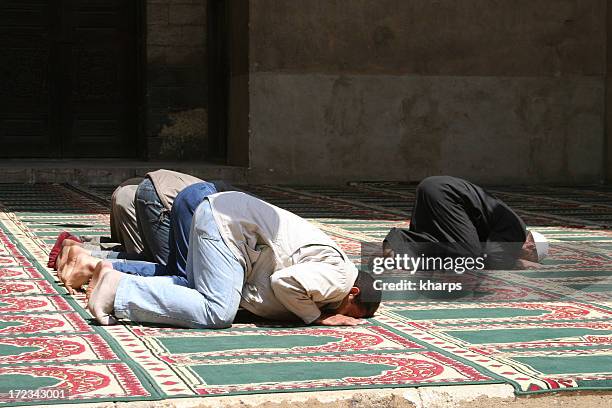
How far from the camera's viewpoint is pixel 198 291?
4.41 metres

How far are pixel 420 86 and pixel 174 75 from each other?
2735mm

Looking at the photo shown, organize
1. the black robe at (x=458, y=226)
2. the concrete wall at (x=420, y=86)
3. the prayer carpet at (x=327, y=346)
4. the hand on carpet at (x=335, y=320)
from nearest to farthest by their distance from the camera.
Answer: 1. the prayer carpet at (x=327, y=346)
2. the hand on carpet at (x=335, y=320)
3. the black robe at (x=458, y=226)
4. the concrete wall at (x=420, y=86)

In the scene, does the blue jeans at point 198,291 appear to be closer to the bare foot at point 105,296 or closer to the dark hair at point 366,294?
the bare foot at point 105,296

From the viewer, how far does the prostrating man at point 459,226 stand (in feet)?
18.4

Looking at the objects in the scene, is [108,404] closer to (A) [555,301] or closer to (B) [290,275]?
(B) [290,275]

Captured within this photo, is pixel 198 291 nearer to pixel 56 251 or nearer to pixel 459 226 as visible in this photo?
pixel 459 226

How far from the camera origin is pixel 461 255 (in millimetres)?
5645

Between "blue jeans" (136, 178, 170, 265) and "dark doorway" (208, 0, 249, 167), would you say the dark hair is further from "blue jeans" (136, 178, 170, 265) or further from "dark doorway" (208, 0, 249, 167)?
"dark doorway" (208, 0, 249, 167)

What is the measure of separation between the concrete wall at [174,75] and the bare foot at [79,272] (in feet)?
26.7

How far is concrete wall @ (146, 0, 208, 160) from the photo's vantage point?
1323 cm

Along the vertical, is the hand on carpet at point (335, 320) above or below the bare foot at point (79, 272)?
below

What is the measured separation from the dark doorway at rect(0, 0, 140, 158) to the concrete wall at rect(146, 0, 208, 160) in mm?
449

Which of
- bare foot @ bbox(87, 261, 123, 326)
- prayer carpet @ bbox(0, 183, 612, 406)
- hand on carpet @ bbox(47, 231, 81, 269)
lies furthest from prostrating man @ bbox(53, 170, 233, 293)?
bare foot @ bbox(87, 261, 123, 326)

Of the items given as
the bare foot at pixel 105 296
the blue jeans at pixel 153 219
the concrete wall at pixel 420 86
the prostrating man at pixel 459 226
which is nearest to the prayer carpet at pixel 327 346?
the bare foot at pixel 105 296
